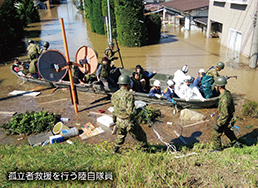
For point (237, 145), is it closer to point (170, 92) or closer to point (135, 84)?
point (170, 92)

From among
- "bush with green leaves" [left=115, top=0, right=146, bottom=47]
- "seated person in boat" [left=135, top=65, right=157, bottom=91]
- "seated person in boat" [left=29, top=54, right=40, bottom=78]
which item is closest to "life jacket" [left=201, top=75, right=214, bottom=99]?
"seated person in boat" [left=135, top=65, right=157, bottom=91]

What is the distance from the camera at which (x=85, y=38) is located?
902 inches

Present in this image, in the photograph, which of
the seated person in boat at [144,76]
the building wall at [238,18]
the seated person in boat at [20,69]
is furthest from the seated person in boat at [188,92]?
the building wall at [238,18]

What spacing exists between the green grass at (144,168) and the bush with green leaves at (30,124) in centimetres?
212

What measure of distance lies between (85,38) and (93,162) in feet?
67.8

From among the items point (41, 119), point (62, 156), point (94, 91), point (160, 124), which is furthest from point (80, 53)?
Answer: point (62, 156)

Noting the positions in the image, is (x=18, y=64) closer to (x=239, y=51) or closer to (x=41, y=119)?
(x=41, y=119)

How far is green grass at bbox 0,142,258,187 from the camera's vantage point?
3.42m

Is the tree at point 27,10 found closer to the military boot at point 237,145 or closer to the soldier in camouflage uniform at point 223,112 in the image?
the soldier in camouflage uniform at point 223,112

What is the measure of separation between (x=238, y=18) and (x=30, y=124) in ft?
51.1

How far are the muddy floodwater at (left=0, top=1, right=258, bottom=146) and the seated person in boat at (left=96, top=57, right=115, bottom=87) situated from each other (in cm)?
81

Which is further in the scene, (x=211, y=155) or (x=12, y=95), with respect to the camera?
(x=12, y=95)

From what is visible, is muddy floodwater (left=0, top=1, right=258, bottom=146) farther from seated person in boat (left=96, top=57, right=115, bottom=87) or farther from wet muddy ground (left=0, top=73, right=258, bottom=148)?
seated person in boat (left=96, top=57, right=115, bottom=87)

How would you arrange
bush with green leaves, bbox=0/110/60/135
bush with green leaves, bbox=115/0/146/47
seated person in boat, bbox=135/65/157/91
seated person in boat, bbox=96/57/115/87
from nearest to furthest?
bush with green leaves, bbox=0/110/60/135 → seated person in boat, bbox=96/57/115/87 → seated person in boat, bbox=135/65/157/91 → bush with green leaves, bbox=115/0/146/47
